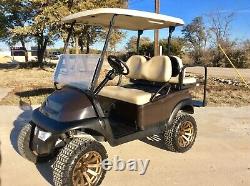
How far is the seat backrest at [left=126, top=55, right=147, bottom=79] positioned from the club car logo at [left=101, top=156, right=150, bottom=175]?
55.0 inches

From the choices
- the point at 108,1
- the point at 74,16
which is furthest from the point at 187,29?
the point at 74,16

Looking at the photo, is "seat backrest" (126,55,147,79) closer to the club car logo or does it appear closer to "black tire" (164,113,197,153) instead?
"black tire" (164,113,197,153)

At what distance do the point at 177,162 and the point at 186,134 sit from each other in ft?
1.91

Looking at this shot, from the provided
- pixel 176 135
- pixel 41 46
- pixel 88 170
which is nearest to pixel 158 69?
pixel 176 135

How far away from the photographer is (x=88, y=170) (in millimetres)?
3256

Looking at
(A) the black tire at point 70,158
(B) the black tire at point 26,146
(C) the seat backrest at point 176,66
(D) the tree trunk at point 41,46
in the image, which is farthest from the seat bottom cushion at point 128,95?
(D) the tree trunk at point 41,46

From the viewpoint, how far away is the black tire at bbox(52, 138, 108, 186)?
3.02 metres

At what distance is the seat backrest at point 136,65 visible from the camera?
4.84 metres

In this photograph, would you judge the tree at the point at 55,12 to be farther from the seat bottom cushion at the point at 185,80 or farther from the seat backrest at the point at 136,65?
the seat bottom cushion at the point at 185,80

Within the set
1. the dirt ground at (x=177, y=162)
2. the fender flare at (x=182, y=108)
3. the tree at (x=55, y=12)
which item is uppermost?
the tree at (x=55, y=12)

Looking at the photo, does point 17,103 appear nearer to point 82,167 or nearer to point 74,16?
point 74,16

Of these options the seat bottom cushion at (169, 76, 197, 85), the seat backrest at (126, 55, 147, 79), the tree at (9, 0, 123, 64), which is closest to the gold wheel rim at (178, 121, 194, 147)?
the seat bottom cushion at (169, 76, 197, 85)

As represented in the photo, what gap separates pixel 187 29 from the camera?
40.0 m

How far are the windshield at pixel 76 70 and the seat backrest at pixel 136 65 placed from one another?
3.97ft
